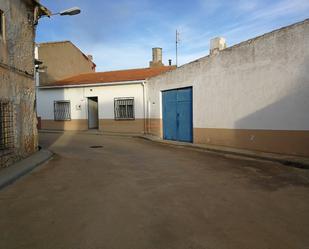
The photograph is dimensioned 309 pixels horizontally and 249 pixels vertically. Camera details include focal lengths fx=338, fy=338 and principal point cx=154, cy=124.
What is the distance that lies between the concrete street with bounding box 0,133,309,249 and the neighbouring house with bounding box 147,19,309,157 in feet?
5.85

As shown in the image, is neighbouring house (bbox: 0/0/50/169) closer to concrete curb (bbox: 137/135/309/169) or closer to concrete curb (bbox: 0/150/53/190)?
concrete curb (bbox: 0/150/53/190)

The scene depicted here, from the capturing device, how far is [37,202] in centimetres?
621

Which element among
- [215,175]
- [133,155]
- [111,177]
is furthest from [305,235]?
[133,155]

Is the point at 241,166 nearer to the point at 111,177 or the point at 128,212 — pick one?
the point at 111,177

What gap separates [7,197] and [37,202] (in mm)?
828

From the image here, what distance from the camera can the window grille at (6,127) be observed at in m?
9.41

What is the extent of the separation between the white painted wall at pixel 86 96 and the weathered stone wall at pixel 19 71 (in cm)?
1083

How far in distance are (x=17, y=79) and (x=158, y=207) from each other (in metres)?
6.73

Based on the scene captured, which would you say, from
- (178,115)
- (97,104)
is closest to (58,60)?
(97,104)

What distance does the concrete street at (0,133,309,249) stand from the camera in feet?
14.3

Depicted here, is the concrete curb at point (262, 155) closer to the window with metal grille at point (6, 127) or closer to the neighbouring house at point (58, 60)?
the window with metal grille at point (6, 127)

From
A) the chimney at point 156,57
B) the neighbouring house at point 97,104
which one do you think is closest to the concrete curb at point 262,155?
the neighbouring house at point 97,104

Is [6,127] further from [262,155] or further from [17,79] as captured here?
[262,155]

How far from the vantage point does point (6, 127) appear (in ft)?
31.8
